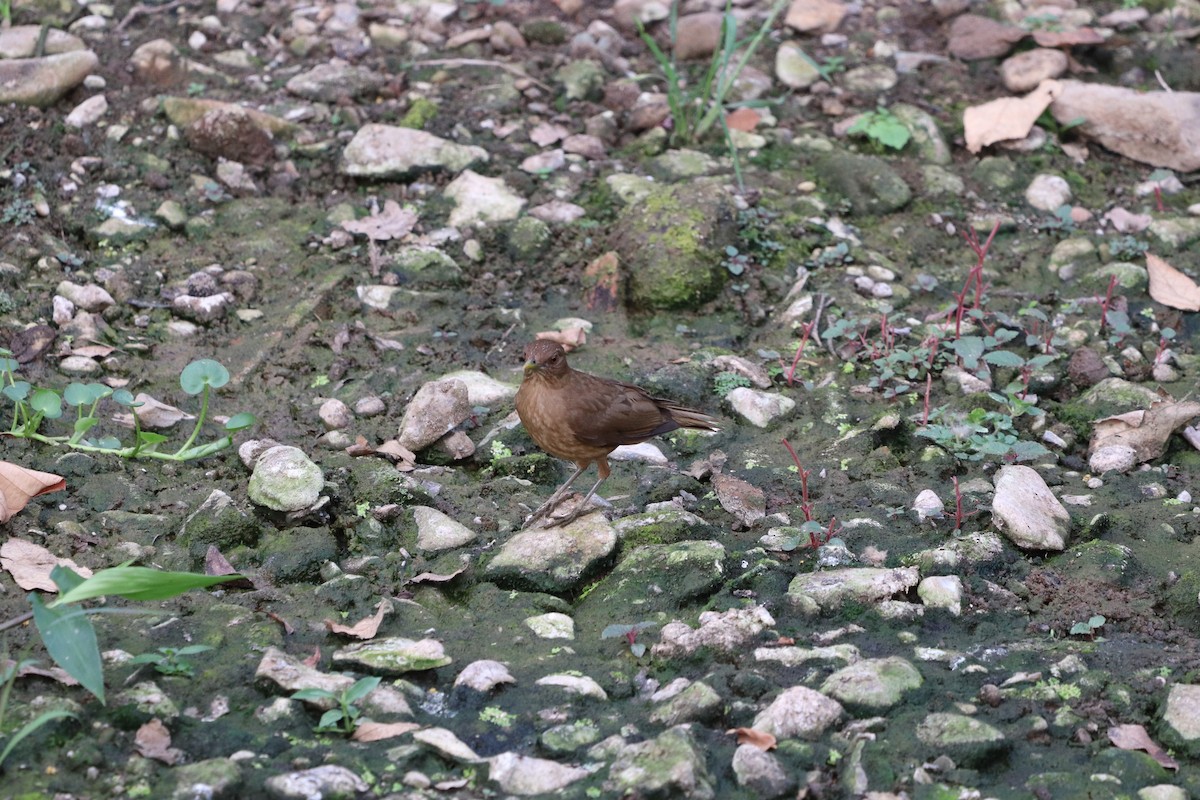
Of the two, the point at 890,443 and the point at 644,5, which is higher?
the point at 644,5

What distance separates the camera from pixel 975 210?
6.73 meters

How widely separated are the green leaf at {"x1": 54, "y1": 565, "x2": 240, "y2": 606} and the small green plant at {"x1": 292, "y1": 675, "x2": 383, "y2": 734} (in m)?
0.40

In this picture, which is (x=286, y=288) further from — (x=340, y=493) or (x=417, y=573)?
(x=417, y=573)

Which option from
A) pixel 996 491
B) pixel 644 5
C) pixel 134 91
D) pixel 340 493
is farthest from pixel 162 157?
pixel 996 491

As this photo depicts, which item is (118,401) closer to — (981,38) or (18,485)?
(18,485)

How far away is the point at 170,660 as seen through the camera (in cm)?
335

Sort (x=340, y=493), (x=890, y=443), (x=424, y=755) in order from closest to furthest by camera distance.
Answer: (x=424, y=755) < (x=340, y=493) < (x=890, y=443)

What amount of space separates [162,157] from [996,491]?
481 cm

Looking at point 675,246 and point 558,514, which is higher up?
point 675,246

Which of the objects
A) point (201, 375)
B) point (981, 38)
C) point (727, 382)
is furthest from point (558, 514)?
point (981, 38)

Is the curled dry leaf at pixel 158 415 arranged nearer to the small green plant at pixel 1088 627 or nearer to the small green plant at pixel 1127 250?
the small green plant at pixel 1088 627

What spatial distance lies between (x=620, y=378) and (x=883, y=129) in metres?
2.69

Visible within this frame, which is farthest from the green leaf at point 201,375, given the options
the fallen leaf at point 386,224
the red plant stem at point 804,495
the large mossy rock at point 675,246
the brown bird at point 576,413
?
the large mossy rock at point 675,246

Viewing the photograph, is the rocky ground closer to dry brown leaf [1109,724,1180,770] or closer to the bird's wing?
dry brown leaf [1109,724,1180,770]
